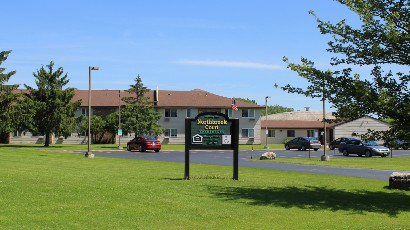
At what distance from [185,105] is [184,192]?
6180cm

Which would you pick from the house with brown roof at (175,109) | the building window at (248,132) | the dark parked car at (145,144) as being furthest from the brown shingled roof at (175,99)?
the dark parked car at (145,144)

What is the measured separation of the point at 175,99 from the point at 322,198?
64.4 meters

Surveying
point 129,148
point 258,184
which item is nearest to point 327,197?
point 258,184

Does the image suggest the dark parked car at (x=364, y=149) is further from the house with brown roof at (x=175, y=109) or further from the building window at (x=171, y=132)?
the building window at (x=171, y=132)

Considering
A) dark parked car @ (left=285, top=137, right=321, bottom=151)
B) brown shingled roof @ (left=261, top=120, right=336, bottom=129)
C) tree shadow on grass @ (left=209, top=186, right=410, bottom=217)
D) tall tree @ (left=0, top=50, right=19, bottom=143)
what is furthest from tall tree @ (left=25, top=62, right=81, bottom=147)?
tree shadow on grass @ (left=209, top=186, right=410, bottom=217)

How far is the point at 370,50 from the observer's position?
1361 centimetres

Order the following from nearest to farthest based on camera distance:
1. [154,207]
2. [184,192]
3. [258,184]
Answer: [154,207], [184,192], [258,184]

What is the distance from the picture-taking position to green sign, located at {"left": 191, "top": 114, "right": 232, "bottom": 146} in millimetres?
17422

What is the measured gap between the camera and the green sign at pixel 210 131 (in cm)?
1742

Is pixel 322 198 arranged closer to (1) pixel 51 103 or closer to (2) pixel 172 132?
(1) pixel 51 103

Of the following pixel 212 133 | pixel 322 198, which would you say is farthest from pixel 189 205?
pixel 212 133

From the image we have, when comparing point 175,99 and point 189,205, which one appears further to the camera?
point 175,99

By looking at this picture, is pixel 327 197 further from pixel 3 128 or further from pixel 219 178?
pixel 3 128

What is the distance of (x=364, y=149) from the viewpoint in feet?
149
